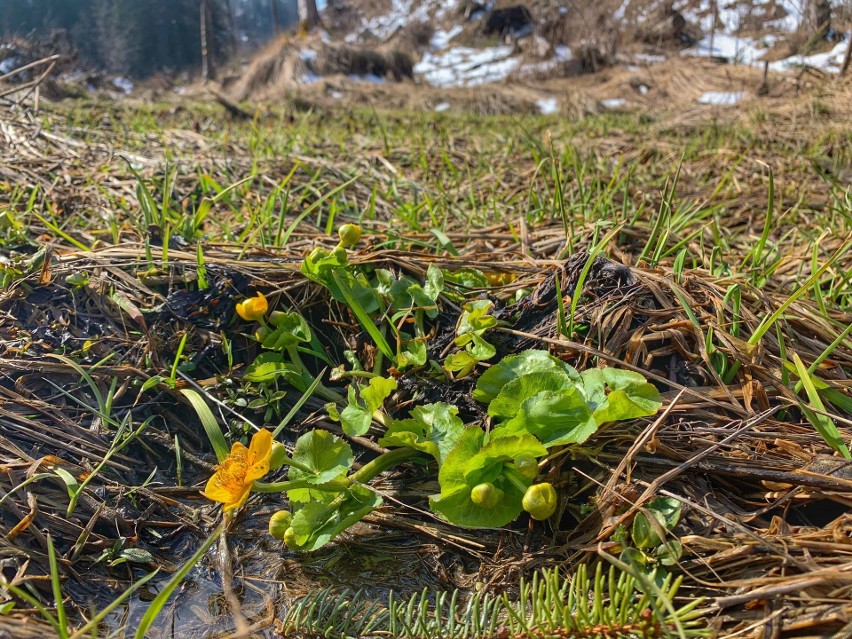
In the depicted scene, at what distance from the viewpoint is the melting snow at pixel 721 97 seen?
6980 mm

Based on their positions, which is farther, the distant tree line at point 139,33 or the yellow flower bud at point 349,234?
the distant tree line at point 139,33

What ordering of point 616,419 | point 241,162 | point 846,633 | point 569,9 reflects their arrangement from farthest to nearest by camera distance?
point 569,9
point 241,162
point 616,419
point 846,633

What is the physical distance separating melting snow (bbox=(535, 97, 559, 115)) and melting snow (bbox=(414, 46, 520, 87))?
5.11 meters

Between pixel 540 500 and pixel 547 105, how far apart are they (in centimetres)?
819

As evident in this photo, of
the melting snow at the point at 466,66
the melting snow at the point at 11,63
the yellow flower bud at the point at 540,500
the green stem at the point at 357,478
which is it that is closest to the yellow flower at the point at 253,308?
the green stem at the point at 357,478

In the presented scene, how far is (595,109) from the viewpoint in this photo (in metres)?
7.21

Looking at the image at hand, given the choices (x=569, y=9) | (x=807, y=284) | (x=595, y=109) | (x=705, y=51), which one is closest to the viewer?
(x=807, y=284)

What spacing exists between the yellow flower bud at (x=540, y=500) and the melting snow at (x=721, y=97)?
694cm

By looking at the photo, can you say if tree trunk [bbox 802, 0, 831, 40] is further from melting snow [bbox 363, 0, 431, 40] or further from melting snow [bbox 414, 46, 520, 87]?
melting snow [bbox 363, 0, 431, 40]

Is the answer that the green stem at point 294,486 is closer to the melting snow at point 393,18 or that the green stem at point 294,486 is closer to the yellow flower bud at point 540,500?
the yellow flower bud at point 540,500

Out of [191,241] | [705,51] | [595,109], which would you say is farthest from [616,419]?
[705,51]

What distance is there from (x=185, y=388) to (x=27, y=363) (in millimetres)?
355

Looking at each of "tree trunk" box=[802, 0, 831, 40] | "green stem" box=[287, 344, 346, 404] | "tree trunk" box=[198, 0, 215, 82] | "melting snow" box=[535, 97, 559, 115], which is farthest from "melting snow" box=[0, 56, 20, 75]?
"tree trunk" box=[802, 0, 831, 40]

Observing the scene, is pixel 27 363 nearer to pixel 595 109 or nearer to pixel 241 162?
pixel 241 162
